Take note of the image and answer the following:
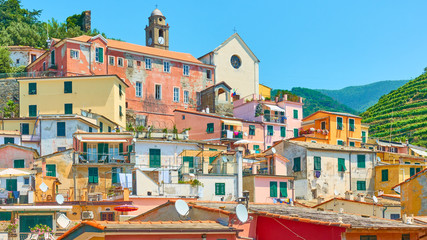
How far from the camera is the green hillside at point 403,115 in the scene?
92.2m

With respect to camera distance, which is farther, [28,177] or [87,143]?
[87,143]

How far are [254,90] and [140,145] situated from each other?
32.8m

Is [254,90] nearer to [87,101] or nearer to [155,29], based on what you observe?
[155,29]

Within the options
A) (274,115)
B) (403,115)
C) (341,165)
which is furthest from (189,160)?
(403,115)

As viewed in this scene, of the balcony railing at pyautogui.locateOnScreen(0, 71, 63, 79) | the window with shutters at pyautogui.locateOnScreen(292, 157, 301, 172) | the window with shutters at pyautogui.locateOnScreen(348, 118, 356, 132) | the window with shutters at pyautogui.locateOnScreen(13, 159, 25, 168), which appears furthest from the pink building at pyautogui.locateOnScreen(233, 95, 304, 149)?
the window with shutters at pyautogui.locateOnScreen(13, 159, 25, 168)

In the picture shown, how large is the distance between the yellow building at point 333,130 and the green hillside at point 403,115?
21.9 metres

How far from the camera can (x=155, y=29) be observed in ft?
271

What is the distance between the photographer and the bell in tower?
270 feet

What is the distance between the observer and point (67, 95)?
55250 millimetres

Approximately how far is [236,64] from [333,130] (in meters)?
18.8

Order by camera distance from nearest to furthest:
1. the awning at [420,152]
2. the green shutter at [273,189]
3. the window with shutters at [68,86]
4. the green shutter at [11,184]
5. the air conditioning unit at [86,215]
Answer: the air conditioning unit at [86,215] < the green shutter at [11,184] < the green shutter at [273,189] < the window with shutters at [68,86] < the awning at [420,152]

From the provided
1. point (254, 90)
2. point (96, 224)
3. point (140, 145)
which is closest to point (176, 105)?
point (254, 90)

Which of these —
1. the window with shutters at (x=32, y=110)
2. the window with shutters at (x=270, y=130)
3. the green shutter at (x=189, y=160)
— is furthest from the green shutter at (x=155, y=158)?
the window with shutters at (x=270, y=130)

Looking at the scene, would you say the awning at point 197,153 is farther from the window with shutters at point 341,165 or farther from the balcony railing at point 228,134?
the window with shutters at point 341,165
